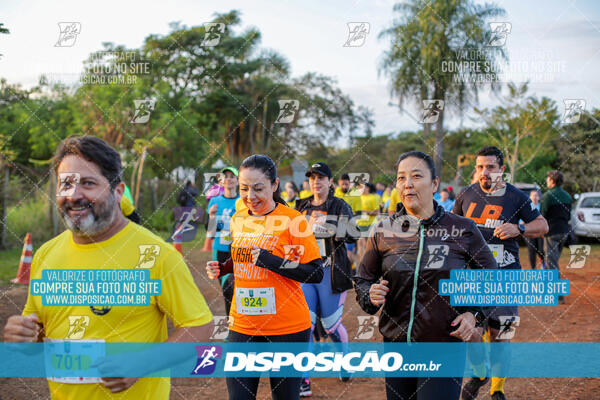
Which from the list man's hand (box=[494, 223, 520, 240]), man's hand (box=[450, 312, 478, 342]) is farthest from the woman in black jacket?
man's hand (box=[494, 223, 520, 240])

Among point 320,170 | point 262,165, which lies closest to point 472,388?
point 320,170

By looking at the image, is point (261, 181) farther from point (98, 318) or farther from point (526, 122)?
point (526, 122)

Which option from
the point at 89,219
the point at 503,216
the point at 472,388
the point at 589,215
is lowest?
the point at 472,388

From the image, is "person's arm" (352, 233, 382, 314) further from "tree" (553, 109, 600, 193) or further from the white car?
"tree" (553, 109, 600, 193)

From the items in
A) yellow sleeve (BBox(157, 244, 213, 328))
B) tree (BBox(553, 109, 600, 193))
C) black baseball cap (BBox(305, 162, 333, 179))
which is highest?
tree (BBox(553, 109, 600, 193))

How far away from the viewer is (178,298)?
204cm

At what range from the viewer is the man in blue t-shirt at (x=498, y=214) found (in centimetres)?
460

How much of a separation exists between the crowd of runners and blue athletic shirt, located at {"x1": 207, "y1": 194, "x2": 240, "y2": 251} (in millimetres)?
287

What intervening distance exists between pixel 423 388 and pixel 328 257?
2.67 meters

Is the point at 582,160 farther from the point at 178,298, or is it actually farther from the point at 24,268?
the point at 178,298

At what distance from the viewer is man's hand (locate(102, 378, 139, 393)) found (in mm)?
1899

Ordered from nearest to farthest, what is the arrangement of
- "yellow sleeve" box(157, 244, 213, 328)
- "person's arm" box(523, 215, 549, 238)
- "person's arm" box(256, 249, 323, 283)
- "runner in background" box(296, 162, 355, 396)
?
"yellow sleeve" box(157, 244, 213, 328), "person's arm" box(256, 249, 323, 283), "person's arm" box(523, 215, 549, 238), "runner in background" box(296, 162, 355, 396)

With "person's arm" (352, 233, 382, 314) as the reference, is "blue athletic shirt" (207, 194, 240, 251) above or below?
above

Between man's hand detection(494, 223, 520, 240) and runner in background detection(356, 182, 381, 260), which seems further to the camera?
runner in background detection(356, 182, 381, 260)
